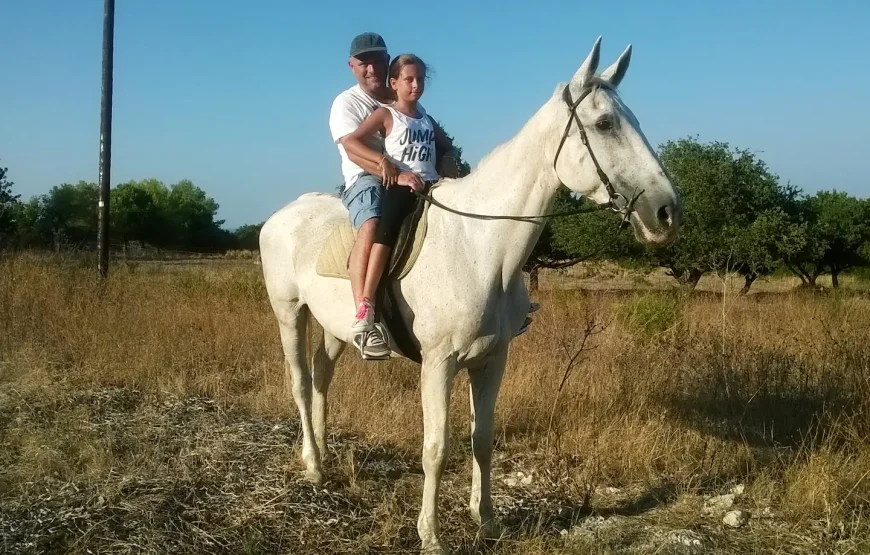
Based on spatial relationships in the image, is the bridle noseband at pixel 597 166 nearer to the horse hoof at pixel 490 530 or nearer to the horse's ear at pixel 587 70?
the horse's ear at pixel 587 70

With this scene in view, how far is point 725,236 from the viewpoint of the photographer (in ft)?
63.8

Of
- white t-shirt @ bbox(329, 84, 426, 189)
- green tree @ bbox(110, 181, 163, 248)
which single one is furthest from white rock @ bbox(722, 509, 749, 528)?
green tree @ bbox(110, 181, 163, 248)

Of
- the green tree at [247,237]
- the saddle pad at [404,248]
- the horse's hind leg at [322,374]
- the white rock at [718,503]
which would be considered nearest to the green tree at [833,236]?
the white rock at [718,503]

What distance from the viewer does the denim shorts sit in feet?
11.5

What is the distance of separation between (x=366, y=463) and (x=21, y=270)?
7.95 m

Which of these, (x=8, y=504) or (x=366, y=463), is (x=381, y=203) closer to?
(x=366, y=463)

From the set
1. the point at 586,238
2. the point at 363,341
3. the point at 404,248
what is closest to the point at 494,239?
the point at 404,248

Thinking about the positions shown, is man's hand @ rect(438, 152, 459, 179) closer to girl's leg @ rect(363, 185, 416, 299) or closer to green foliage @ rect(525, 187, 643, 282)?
girl's leg @ rect(363, 185, 416, 299)

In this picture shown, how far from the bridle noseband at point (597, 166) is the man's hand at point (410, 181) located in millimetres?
749

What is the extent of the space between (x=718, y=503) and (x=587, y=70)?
283cm

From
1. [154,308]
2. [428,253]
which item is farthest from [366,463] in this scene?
[154,308]

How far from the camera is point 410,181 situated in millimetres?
3424

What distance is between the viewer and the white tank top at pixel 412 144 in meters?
3.59

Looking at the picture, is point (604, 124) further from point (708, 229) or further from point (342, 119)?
point (708, 229)
